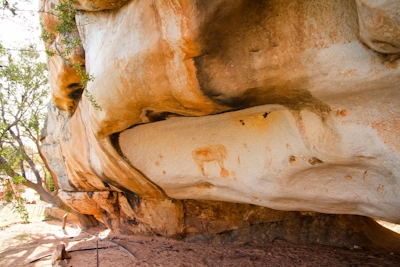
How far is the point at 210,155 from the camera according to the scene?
374cm

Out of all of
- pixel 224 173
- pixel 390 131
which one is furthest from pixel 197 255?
pixel 390 131

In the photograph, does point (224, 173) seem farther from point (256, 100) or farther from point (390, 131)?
point (390, 131)

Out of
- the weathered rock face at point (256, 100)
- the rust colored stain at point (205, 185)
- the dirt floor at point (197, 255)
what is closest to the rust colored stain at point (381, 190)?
the weathered rock face at point (256, 100)

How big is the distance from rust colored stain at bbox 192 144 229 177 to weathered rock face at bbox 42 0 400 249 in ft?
0.05

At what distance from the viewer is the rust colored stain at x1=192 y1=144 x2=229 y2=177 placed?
11.9ft

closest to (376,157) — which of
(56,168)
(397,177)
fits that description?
(397,177)

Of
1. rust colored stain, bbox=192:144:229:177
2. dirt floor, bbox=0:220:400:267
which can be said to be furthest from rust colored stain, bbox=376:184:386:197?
rust colored stain, bbox=192:144:229:177

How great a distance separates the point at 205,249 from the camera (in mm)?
4703

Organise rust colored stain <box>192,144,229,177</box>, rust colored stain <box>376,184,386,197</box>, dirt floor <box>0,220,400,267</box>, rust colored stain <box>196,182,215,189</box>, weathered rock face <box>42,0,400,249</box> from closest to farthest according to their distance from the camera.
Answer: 1. weathered rock face <box>42,0,400,249</box>
2. rust colored stain <box>376,184,386,197</box>
3. rust colored stain <box>192,144,229,177</box>
4. dirt floor <box>0,220,400,267</box>
5. rust colored stain <box>196,182,215,189</box>

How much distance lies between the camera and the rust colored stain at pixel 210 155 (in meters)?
3.63

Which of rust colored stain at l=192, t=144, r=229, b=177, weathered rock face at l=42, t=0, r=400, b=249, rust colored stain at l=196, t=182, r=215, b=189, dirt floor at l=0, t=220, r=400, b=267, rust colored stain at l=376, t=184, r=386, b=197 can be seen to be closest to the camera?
weathered rock face at l=42, t=0, r=400, b=249

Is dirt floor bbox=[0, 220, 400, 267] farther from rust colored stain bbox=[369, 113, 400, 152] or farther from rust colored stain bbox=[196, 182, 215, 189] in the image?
rust colored stain bbox=[369, 113, 400, 152]

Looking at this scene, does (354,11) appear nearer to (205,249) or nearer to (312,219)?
(312,219)

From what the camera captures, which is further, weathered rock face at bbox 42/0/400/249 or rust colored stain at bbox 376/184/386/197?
rust colored stain at bbox 376/184/386/197
